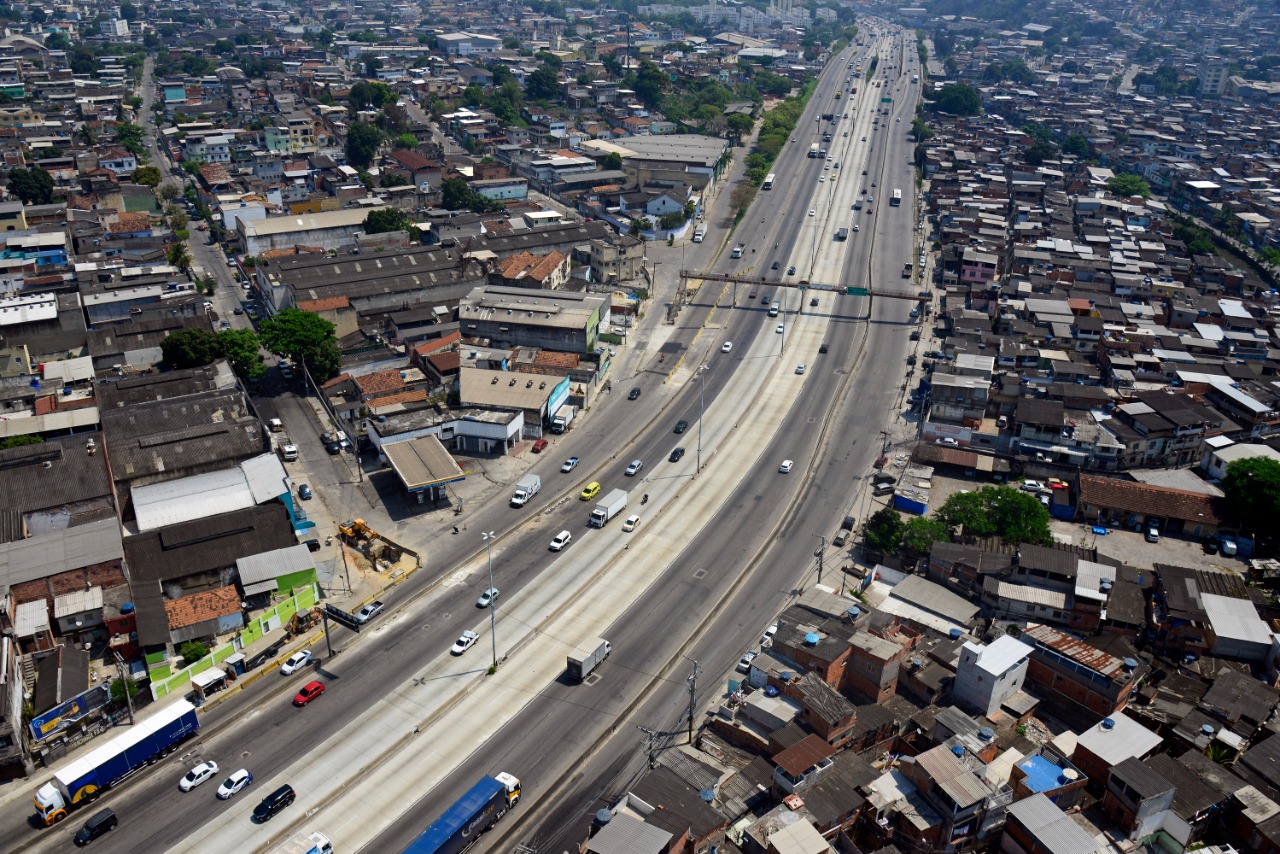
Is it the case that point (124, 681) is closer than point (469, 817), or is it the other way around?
point (469, 817)

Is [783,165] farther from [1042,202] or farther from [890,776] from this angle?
[890,776]

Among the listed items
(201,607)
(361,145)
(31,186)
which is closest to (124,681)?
(201,607)

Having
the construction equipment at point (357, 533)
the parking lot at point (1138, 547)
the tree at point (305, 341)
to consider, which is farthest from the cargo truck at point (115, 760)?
the parking lot at point (1138, 547)

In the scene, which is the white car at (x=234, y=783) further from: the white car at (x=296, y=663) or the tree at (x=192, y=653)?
the tree at (x=192, y=653)

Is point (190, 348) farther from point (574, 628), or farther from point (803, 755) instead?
point (803, 755)

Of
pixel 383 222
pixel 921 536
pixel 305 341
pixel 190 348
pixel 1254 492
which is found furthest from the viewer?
pixel 383 222
